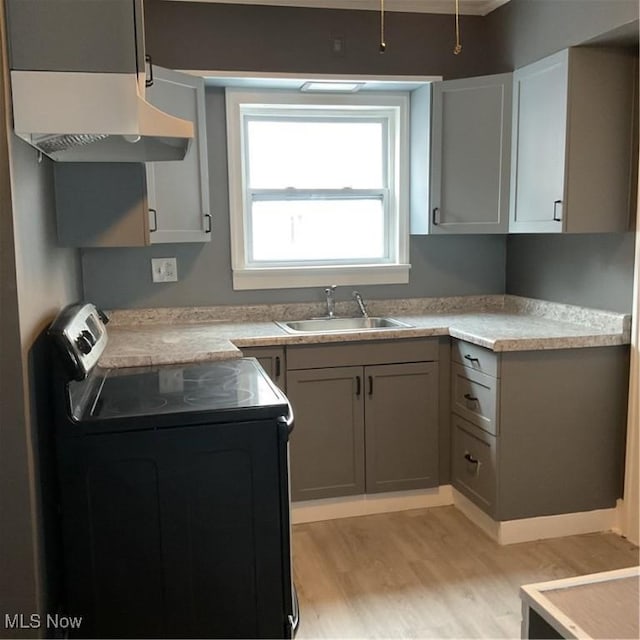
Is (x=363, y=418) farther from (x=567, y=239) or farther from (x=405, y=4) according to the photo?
(x=405, y=4)

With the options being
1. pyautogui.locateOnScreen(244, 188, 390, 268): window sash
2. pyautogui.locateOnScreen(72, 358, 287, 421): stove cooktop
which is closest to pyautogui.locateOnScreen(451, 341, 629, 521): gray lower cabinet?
pyautogui.locateOnScreen(244, 188, 390, 268): window sash

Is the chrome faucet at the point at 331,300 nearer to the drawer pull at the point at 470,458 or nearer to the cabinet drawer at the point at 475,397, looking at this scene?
the cabinet drawer at the point at 475,397

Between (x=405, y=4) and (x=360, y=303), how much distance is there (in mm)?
1564

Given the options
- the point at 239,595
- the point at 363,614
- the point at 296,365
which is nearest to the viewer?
the point at 239,595

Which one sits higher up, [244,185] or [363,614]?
[244,185]

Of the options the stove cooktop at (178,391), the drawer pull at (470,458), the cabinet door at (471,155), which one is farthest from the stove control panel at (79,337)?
the cabinet door at (471,155)

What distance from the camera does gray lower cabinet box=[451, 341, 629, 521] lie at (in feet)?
9.22

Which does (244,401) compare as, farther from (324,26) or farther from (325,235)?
(324,26)

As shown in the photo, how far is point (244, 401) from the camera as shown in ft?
6.16

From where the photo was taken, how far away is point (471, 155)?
3299 millimetres

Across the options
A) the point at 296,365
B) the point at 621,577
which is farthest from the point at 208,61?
the point at 621,577

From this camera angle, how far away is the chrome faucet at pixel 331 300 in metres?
3.52

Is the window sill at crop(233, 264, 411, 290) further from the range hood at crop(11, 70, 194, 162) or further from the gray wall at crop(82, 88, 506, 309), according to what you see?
the range hood at crop(11, 70, 194, 162)

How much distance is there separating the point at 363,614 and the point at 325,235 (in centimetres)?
203
